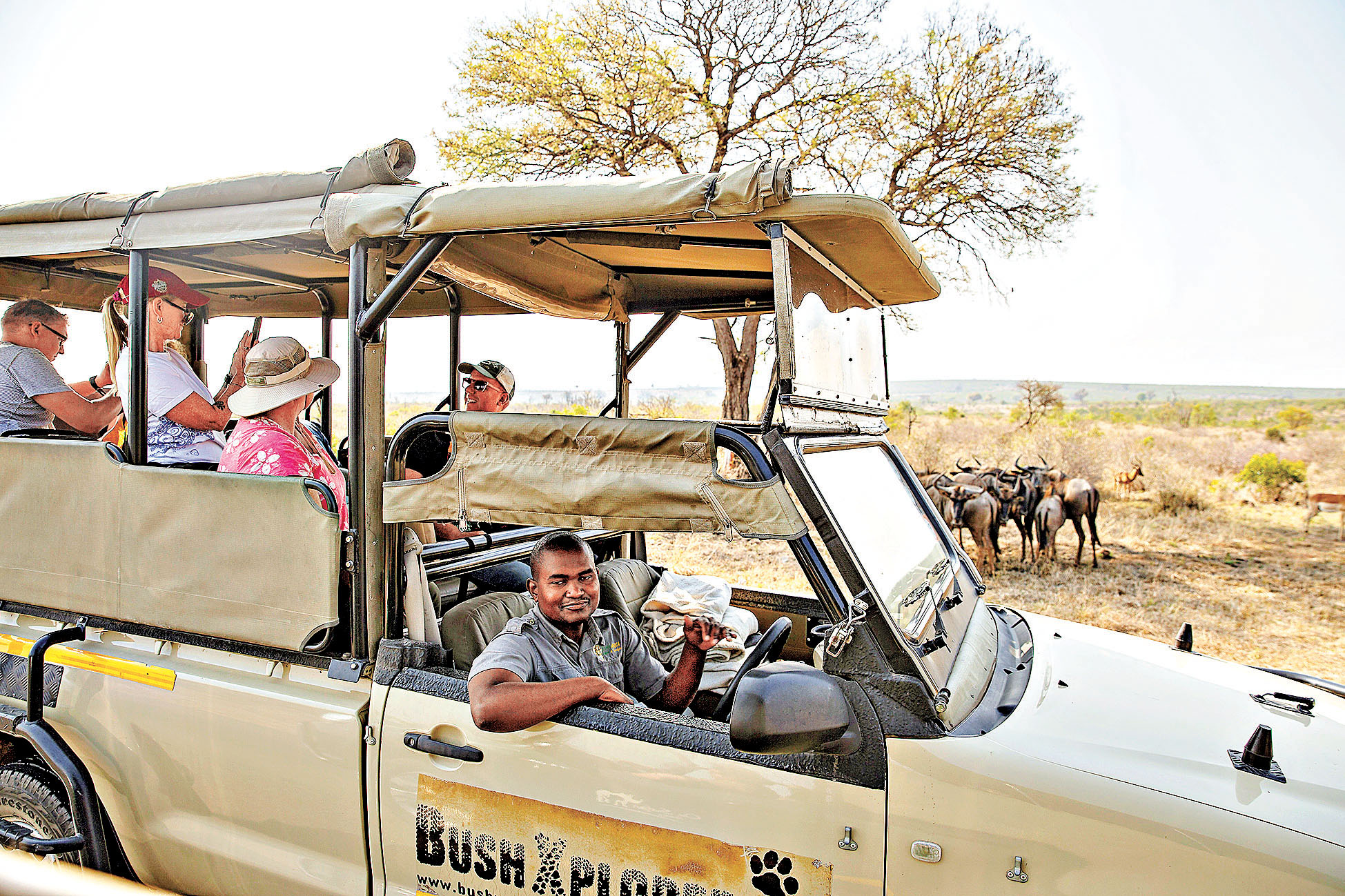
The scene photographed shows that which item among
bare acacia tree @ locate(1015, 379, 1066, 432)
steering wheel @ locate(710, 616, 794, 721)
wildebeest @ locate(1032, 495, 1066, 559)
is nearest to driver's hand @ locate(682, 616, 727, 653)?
steering wheel @ locate(710, 616, 794, 721)

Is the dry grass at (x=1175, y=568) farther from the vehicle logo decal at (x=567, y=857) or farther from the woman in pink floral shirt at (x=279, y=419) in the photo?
the vehicle logo decal at (x=567, y=857)

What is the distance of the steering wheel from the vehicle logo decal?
481 millimetres

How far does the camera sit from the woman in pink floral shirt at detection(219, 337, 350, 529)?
8.99 ft

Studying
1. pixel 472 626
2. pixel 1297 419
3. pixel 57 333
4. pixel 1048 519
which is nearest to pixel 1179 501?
pixel 1048 519

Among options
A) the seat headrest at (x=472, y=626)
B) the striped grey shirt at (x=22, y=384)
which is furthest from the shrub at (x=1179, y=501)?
the striped grey shirt at (x=22, y=384)

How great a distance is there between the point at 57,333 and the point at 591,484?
320 centimetres

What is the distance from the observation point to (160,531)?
103 inches

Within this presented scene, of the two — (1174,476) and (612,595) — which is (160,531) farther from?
(1174,476)

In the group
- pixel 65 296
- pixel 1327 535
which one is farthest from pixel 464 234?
pixel 1327 535

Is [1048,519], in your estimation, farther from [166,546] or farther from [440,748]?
[166,546]

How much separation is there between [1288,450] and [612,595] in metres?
30.9

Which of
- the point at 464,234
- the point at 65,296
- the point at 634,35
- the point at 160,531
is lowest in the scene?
the point at 160,531

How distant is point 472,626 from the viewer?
2.62m

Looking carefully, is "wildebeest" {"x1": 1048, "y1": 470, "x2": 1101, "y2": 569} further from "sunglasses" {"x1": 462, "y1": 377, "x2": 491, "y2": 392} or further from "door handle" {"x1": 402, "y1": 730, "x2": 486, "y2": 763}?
"door handle" {"x1": 402, "y1": 730, "x2": 486, "y2": 763}
